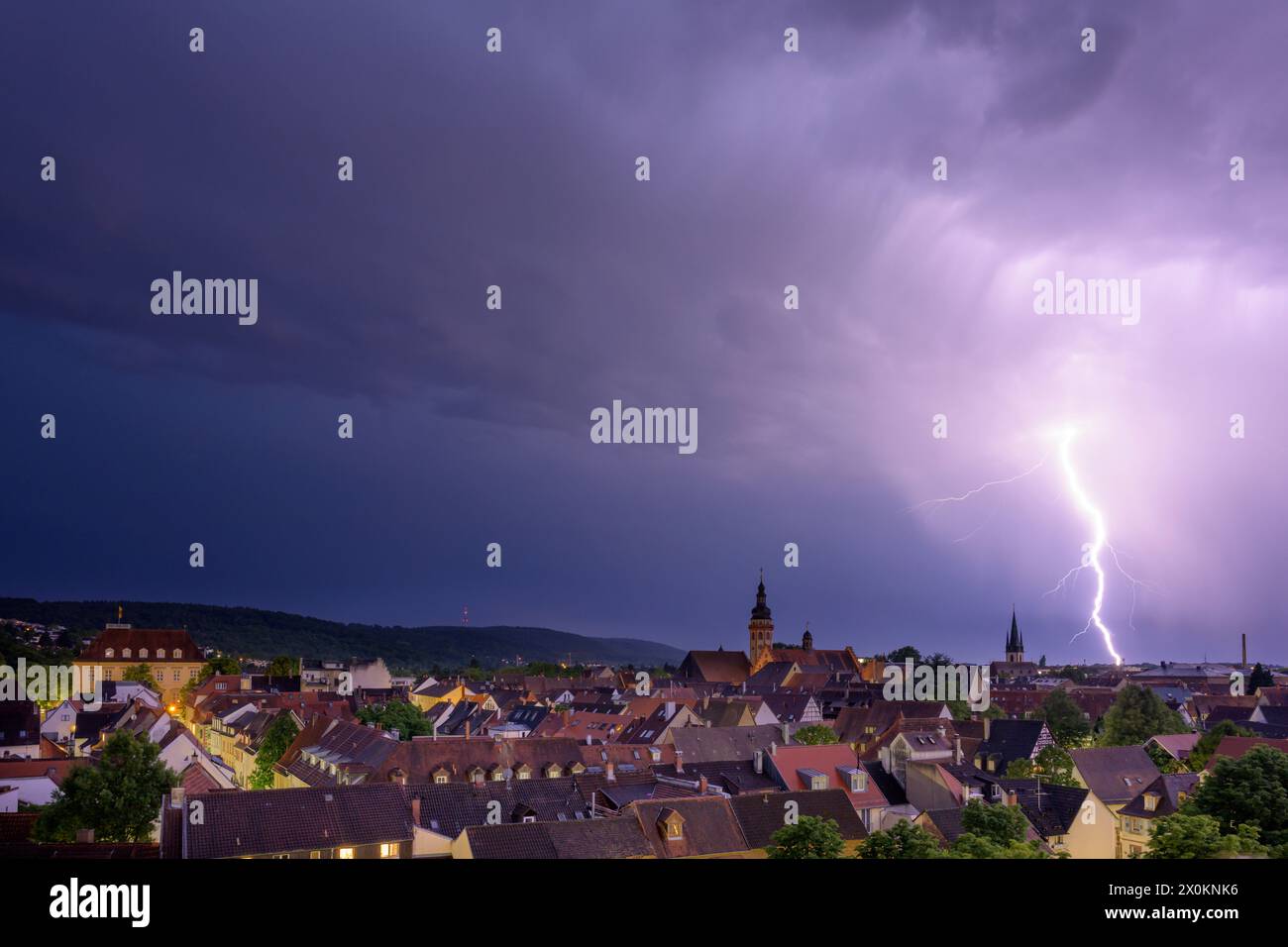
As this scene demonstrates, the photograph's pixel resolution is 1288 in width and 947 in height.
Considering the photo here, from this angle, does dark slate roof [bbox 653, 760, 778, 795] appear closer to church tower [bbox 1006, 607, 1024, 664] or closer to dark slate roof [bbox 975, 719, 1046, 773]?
dark slate roof [bbox 975, 719, 1046, 773]

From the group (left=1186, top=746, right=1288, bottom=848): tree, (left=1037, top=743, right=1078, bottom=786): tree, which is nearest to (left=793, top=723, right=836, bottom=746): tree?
(left=1037, top=743, right=1078, bottom=786): tree

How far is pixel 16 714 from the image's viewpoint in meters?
42.8

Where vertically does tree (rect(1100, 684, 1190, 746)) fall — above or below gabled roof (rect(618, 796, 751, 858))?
below

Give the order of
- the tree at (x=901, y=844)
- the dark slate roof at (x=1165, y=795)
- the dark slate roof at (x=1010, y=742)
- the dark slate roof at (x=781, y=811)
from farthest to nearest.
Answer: the dark slate roof at (x=1010, y=742) → the dark slate roof at (x=1165, y=795) → the dark slate roof at (x=781, y=811) → the tree at (x=901, y=844)

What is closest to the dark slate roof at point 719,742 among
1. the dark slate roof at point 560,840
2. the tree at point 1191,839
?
the dark slate roof at point 560,840

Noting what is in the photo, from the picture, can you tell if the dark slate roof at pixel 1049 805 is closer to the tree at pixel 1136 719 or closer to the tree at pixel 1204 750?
the tree at pixel 1204 750

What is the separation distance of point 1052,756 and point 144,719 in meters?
44.2

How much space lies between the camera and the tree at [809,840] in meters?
20.8

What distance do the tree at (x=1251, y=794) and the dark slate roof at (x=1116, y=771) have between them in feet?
38.9

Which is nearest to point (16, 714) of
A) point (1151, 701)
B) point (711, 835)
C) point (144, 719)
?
point (144, 719)

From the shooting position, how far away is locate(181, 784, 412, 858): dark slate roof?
912 inches

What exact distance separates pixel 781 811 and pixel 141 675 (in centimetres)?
8127

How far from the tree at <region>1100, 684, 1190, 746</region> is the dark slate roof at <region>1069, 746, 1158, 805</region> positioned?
19607mm
